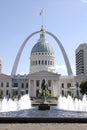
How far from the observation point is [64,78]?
172 m

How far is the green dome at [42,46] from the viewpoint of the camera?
182 meters

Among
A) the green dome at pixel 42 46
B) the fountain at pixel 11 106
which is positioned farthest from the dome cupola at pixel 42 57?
the fountain at pixel 11 106

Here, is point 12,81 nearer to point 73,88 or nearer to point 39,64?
point 39,64

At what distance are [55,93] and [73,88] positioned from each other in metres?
10.9

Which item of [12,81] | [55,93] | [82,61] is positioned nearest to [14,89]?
[12,81]

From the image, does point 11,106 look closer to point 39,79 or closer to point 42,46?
point 39,79

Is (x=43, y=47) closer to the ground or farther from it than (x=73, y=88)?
farther from it

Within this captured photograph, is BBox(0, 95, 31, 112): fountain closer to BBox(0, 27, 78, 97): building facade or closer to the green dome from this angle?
BBox(0, 27, 78, 97): building facade

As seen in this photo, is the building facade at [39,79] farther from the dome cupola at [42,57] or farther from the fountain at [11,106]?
the fountain at [11,106]

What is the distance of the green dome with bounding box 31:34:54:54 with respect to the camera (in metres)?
182

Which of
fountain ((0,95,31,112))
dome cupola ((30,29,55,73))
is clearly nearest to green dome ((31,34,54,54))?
dome cupola ((30,29,55,73))

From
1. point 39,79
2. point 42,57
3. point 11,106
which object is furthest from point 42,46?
point 11,106

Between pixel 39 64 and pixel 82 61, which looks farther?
pixel 82 61

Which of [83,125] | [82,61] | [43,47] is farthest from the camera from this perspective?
[82,61]
